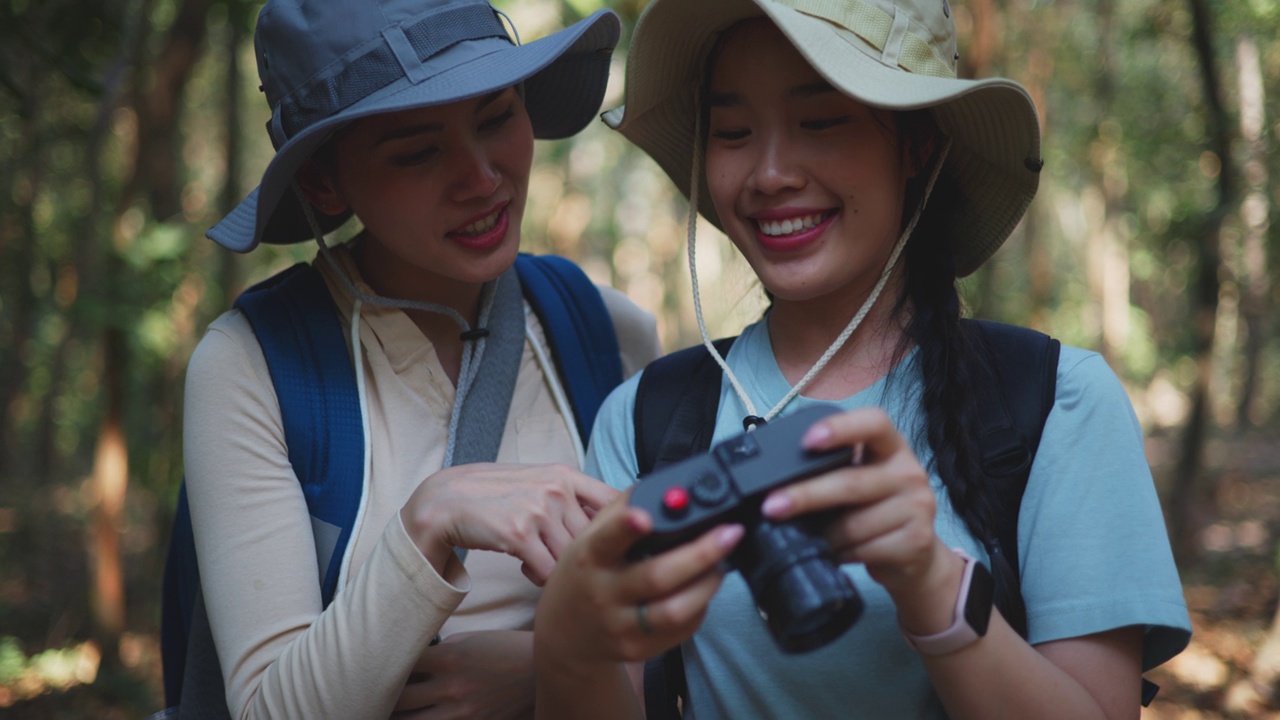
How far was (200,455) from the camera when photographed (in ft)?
6.49

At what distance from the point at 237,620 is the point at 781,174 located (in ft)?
4.23

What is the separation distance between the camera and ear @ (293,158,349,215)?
7.43 feet

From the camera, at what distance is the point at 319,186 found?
90.1 inches

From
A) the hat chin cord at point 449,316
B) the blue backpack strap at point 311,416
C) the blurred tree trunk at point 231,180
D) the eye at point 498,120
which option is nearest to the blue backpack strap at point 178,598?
the blue backpack strap at point 311,416

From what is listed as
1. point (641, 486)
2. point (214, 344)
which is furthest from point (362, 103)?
point (641, 486)

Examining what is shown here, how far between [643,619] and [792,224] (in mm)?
846

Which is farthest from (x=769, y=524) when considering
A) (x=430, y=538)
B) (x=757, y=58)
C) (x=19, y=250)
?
(x=19, y=250)

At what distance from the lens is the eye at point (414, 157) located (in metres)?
2.10

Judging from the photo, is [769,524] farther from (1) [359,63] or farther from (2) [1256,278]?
(2) [1256,278]

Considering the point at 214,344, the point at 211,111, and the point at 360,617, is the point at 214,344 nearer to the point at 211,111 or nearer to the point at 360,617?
the point at 360,617

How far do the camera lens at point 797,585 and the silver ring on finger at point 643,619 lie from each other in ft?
0.44

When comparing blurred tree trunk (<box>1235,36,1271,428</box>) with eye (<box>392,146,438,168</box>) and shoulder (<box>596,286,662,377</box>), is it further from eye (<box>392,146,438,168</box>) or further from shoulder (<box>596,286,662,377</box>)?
eye (<box>392,146,438,168</box>)

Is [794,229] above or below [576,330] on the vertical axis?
above

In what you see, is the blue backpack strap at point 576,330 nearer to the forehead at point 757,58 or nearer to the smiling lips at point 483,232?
the smiling lips at point 483,232
